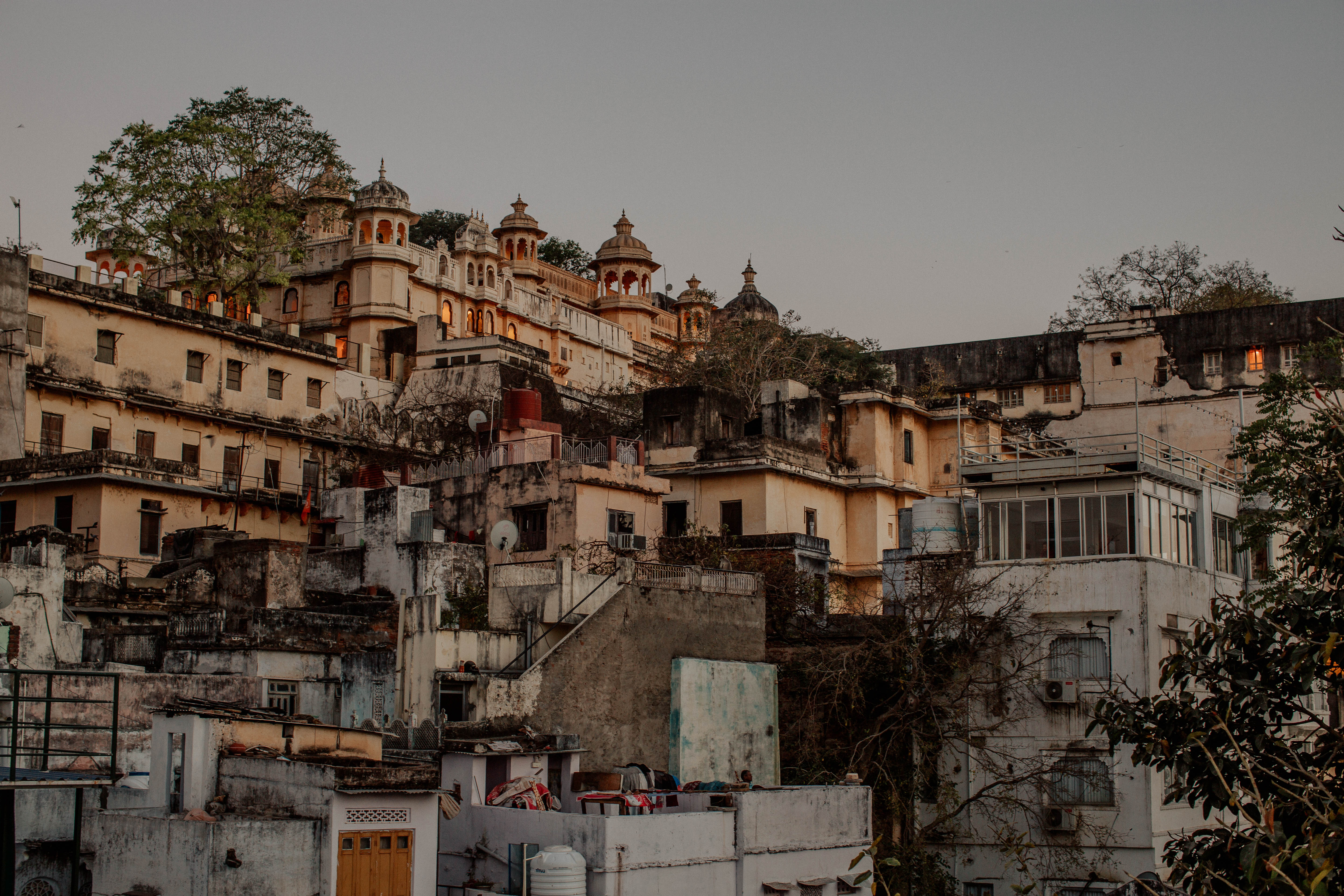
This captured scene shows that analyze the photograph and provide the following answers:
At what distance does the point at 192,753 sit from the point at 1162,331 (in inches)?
1568

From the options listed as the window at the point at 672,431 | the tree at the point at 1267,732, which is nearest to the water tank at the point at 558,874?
the tree at the point at 1267,732

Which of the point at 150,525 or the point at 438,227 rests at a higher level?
the point at 438,227

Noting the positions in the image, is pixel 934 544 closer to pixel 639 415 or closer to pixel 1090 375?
pixel 639 415

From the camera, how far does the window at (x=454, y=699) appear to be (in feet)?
80.2

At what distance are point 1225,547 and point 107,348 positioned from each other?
2788 cm

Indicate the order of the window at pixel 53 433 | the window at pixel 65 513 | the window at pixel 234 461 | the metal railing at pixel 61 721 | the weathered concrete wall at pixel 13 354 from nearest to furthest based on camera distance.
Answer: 1. the metal railing at pixel 61 721
2. the window at pixel 65 513
3. the weathered concrete wall at pixel 13 354
4. the window at pixel 53 433
5. the window at pixel 234 461

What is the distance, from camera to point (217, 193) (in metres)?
47.3

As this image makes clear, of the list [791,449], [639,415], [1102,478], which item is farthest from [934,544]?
[639,415]

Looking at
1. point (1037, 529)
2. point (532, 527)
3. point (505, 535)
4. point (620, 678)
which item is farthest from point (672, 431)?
point (620, 678)

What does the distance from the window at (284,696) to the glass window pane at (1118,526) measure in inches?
577

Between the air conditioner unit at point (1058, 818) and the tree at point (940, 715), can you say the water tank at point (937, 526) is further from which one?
the air conditioner unit at point (1058, 818)

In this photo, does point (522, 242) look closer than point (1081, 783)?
No

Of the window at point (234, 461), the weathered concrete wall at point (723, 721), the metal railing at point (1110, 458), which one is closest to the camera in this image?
the weathered concrete wall at point (723, 721)

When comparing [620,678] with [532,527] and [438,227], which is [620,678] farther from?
[438,227]
